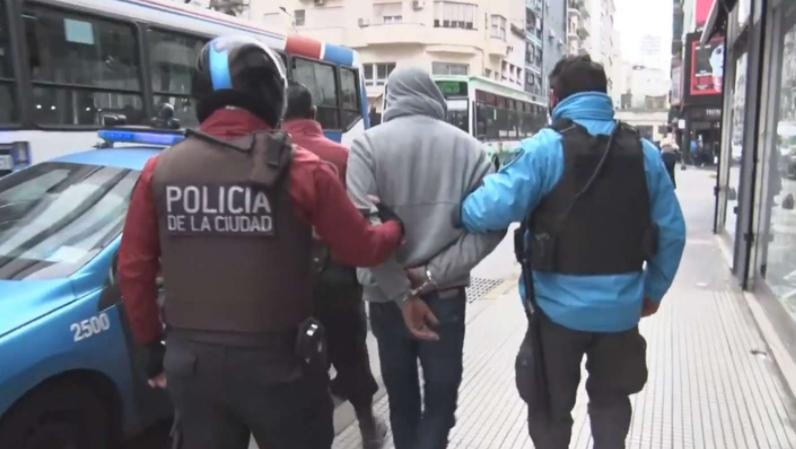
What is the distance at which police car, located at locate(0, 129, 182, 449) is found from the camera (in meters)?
2.72

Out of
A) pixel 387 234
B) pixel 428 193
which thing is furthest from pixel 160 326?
pixel 428 193

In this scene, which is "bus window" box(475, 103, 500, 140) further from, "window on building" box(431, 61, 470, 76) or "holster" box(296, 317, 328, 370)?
"window on building" box(431, 61, 470, 76)

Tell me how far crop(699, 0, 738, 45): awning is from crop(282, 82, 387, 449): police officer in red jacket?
5.81 metres

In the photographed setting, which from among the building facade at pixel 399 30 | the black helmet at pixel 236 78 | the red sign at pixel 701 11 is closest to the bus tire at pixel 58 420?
the black helmet at pixel 236 78

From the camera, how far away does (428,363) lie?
278 cm

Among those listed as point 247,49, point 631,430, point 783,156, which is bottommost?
point 631,430

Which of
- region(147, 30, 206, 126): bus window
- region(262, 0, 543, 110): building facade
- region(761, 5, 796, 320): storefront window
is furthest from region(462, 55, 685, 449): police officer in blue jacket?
region(262, 0, 543, 110): building facade

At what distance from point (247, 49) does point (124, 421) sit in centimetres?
209

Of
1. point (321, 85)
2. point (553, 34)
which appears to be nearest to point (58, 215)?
point (321, 85)

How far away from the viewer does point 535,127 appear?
29.9 m

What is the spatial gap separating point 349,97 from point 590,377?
9.82 m

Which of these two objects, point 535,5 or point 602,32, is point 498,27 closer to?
point 535,5

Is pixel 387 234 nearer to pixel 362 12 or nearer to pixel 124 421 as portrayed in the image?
pixel 124 421

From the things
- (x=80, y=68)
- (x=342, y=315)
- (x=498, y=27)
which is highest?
(x=498, y=27)
